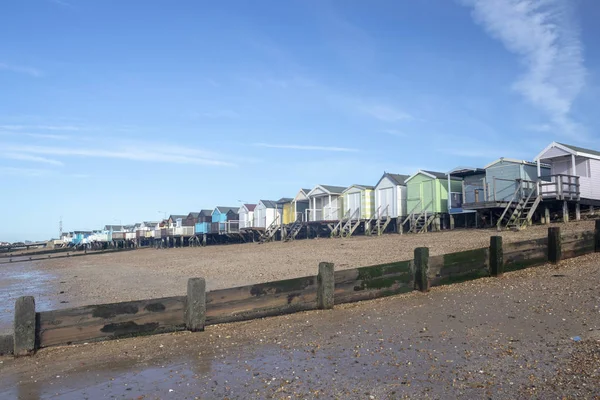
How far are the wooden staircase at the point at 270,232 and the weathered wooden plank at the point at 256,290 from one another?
130 ft

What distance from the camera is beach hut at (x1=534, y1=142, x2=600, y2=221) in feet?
81.8

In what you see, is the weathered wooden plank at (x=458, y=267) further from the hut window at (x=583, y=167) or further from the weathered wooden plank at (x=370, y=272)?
the hut window at (x=583, y=167)

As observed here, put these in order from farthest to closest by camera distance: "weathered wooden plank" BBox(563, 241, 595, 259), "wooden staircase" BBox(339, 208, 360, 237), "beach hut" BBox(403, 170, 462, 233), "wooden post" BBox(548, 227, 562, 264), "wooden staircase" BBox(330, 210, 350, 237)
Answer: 1. "wooden staircase" BBox(330, 210, 350, 237)
2. "wooden staircase" BBox(339, 208, 360, 237)
3. "beach hut" BBox(403, 170, 462, 233)
4. "weathered wooden plank" BBox(563, 241, 595, 259)
5. "wooden post" BBox(548, 227, 562, 264)

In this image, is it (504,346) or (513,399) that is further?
(504,346)

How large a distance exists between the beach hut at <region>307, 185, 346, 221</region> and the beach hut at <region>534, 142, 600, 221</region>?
2019cm

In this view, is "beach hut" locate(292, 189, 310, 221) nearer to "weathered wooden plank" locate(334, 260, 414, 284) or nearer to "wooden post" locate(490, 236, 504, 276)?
"wooden post" locate(490, 236, 504, 276)

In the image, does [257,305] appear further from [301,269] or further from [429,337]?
[301,269]

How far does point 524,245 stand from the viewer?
12031mm

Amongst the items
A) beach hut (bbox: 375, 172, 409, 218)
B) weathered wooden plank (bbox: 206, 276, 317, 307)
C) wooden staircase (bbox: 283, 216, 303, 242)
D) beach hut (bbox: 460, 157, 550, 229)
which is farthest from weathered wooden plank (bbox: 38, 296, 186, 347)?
wooden staircase (bbox: 283, 216, 303, 242)

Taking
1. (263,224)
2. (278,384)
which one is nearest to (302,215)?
(263,224)

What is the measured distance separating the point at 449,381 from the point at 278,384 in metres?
2.02

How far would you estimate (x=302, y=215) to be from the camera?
49.0 metres

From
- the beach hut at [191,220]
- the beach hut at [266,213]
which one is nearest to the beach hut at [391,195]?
the beach hut at [266,213]

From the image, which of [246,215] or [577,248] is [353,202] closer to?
[246,215]
